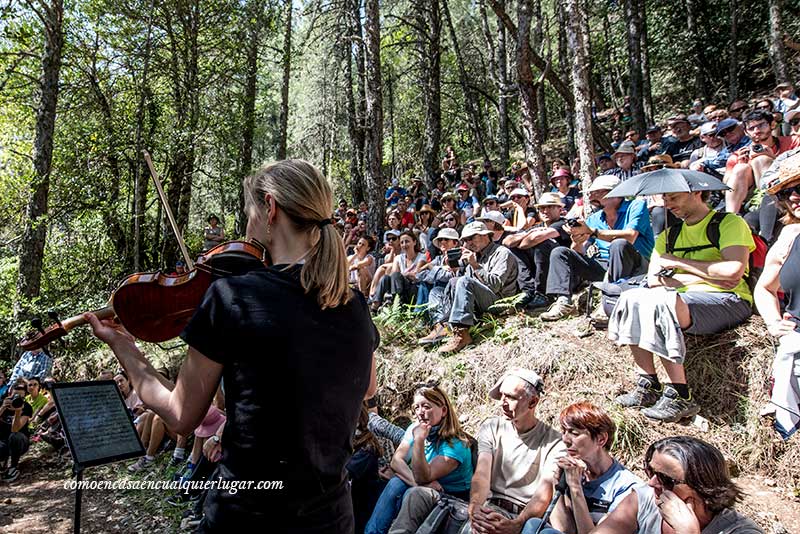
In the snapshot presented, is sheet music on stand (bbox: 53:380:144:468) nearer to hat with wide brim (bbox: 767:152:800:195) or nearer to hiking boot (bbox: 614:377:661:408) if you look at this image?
hiking boot (bbox: 614:377:661:408)

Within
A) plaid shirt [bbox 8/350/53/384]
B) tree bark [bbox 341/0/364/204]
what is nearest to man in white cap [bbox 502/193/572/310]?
tree bark [bbox 341/0/364/204]

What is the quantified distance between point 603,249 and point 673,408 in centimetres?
244

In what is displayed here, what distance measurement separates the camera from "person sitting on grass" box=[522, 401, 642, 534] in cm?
292

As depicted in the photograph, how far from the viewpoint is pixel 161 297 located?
7.27ft

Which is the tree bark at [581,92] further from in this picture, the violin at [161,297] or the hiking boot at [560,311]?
the violin at [161,297]

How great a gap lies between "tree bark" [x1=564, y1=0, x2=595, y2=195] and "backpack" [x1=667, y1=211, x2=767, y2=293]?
107 inches

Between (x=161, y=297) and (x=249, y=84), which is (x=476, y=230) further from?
(x=249, y=84)

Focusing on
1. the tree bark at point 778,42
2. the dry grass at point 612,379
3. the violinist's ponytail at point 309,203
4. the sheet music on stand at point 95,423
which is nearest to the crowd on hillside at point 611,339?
the dry grass at point 612,379

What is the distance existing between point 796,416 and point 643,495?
3.59 feet

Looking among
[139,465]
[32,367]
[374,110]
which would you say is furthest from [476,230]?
[32,367]

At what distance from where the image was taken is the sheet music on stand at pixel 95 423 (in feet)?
7.16

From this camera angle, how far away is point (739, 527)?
2.37 metres

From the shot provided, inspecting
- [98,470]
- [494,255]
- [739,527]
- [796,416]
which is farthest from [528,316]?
[98,470]

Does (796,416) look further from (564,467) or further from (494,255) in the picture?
(494,255)
